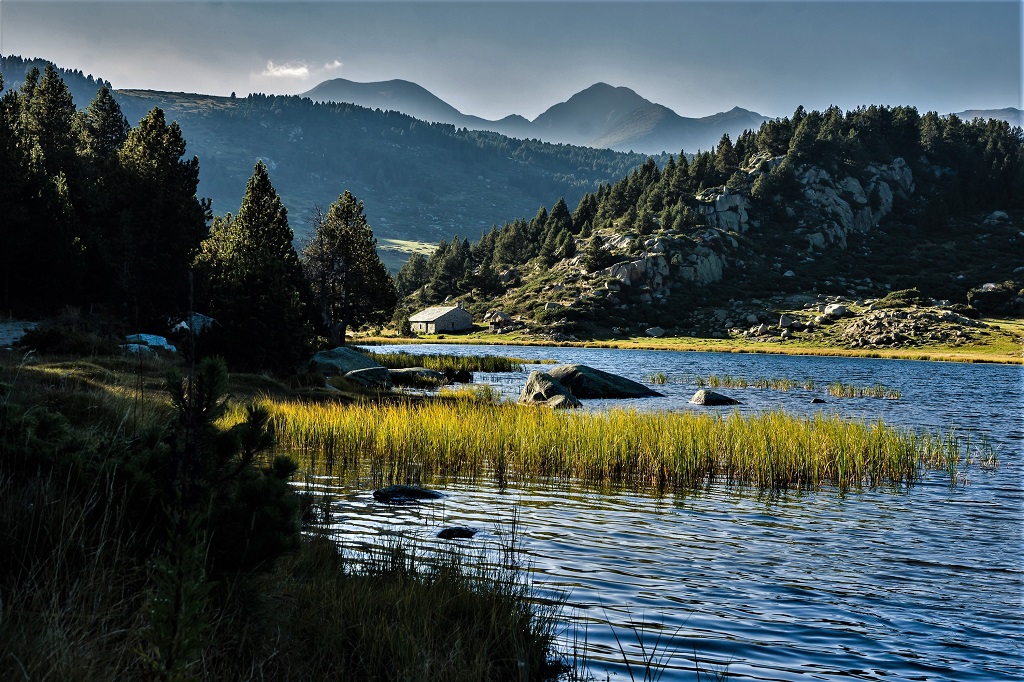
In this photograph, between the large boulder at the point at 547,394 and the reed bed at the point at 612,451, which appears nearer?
the reed bed at the point at 612,451

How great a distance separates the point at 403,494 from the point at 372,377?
2474 centimetres

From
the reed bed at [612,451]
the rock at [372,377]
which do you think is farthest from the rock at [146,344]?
the reed bed at [612,451]

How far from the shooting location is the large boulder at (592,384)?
38656 mm

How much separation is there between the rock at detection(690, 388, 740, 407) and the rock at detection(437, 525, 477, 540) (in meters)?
26.0

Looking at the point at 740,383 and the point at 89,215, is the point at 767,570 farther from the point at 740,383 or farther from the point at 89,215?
the point at 89,215

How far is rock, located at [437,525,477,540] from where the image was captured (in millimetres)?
10234

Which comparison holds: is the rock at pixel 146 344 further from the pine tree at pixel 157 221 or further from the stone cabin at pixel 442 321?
the stone cabin at pixel 442 321

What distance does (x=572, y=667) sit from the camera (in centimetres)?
629

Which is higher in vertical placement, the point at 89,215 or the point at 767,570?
the point at 89,215

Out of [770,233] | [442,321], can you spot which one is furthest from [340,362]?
[770,233]

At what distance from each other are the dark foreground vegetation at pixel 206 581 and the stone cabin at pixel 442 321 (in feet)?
410

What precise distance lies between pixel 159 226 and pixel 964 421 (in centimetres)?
4632

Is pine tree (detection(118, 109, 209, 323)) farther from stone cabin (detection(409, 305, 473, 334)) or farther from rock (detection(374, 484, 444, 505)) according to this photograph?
stone cabin (detection(409, 305, 473, 334))

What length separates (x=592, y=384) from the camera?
3897 centimetres
